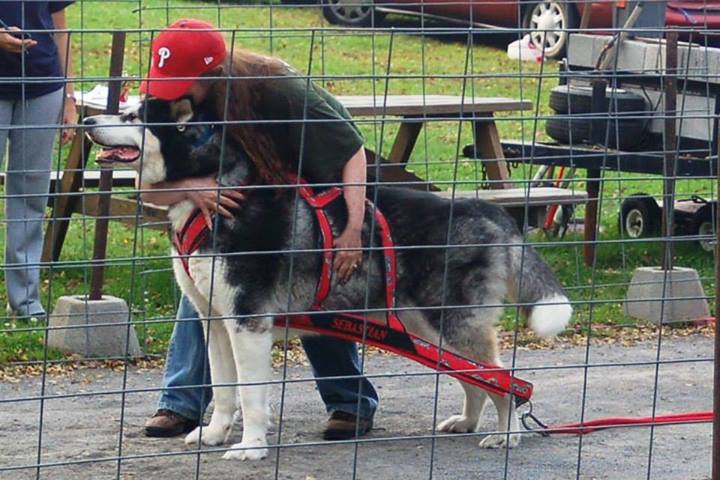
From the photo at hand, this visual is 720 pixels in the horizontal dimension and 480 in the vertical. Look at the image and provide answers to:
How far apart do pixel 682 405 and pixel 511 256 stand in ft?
3.99

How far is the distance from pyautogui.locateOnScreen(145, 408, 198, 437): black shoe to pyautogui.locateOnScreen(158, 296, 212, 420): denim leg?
0.07ft

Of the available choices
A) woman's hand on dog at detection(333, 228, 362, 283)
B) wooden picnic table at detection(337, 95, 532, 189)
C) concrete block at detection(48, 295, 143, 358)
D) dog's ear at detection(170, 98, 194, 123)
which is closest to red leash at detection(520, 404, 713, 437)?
woman's hand on dog at detection(333, 228, 362, 283)

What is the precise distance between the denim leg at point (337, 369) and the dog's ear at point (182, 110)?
1029 millimetres

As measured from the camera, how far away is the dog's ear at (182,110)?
15.6 feet

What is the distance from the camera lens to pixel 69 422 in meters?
5.50

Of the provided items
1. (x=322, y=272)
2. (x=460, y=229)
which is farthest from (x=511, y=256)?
(x=322, y=272)

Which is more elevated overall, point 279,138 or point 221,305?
point 279,138

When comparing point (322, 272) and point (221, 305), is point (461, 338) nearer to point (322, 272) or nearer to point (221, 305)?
point (322, 272)

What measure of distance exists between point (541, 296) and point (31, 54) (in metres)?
2.84

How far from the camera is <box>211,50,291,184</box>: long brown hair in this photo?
475 cm

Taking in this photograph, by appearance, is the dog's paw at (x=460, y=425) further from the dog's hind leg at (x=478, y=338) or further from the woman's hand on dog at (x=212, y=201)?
the woman's hand on dog at (x=212, y=201)

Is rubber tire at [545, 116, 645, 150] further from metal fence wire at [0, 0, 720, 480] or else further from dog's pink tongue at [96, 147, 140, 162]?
dog's pink tongue at [96, 147, 140, 162]

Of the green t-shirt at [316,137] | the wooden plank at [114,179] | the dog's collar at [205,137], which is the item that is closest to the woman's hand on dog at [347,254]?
the green t-shirt at [316,137]

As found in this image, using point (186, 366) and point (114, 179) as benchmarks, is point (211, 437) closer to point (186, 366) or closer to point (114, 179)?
point (186, 366)
